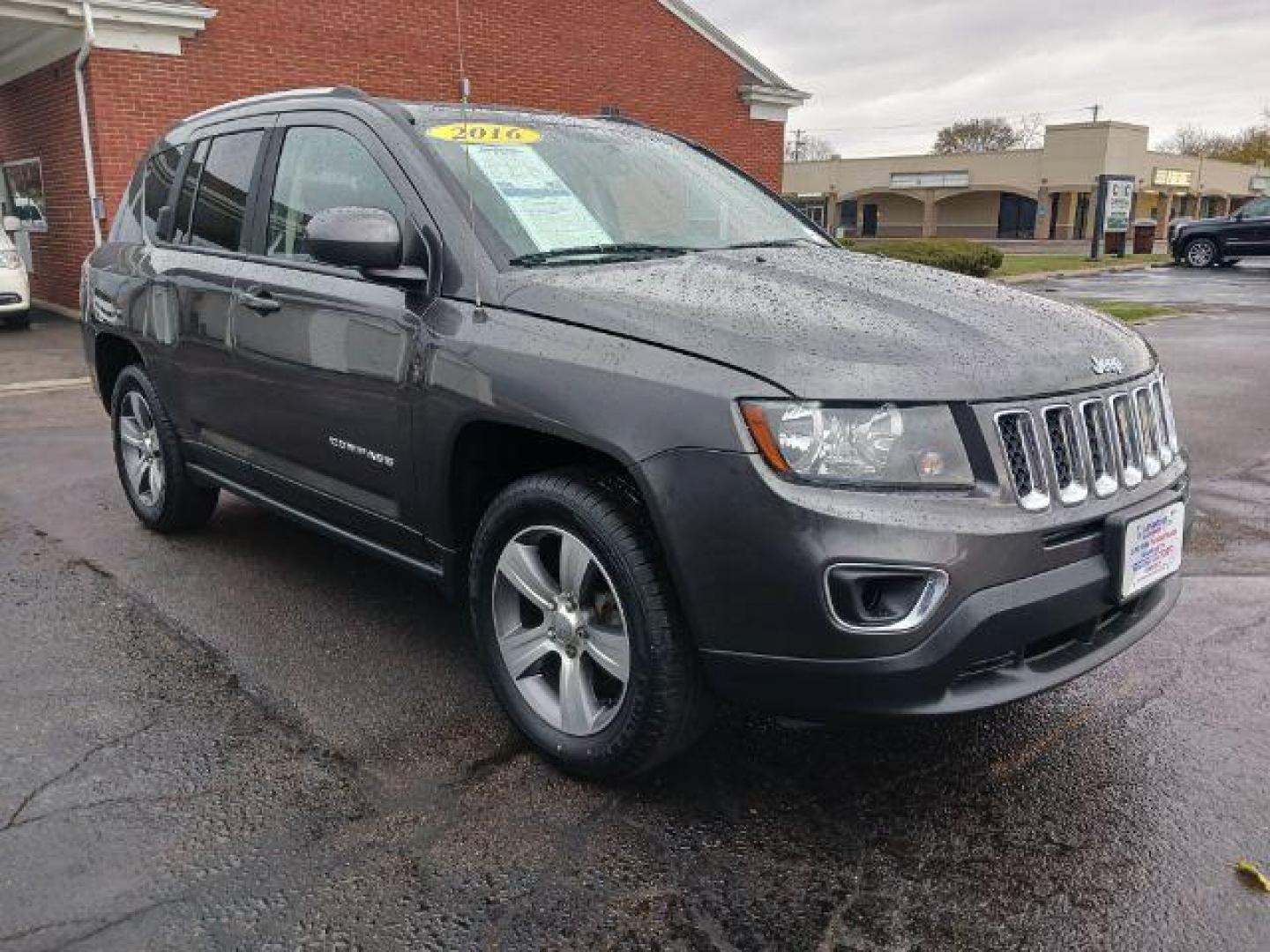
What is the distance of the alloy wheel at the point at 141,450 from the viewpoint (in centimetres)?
487

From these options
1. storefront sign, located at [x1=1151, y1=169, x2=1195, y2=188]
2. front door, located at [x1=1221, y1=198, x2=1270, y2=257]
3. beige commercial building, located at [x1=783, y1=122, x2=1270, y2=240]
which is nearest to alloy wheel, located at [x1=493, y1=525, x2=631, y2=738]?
front door, located at [x1=1221, y1=198, x2=1270, y2=257]

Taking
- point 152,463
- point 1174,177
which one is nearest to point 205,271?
point 152,463

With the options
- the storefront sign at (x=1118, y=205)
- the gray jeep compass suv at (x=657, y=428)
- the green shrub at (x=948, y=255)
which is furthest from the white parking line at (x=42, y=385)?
the storefront sign at (x=1118, y=205)

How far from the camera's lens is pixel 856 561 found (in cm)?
227

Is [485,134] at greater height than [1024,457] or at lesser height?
greater

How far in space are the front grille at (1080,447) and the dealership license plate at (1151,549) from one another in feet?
0.35

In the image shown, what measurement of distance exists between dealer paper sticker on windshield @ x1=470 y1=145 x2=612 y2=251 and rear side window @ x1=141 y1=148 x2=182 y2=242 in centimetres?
202

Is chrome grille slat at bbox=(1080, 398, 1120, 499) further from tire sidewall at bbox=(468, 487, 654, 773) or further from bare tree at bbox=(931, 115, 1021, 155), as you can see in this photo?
bare tree at bbox=(931, 115, 1021, 155)

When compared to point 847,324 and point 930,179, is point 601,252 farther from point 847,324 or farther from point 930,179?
point 930,179

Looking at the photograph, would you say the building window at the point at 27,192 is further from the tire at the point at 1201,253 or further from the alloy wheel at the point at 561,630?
the tire at the point at 1201,253

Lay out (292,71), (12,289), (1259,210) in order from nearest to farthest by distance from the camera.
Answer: (12,289), (292,71), (1259,210)

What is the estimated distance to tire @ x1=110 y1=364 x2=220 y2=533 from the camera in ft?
15.4

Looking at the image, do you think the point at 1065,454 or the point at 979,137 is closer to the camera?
the point at 1065,454

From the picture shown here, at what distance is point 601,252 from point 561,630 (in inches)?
46.2
